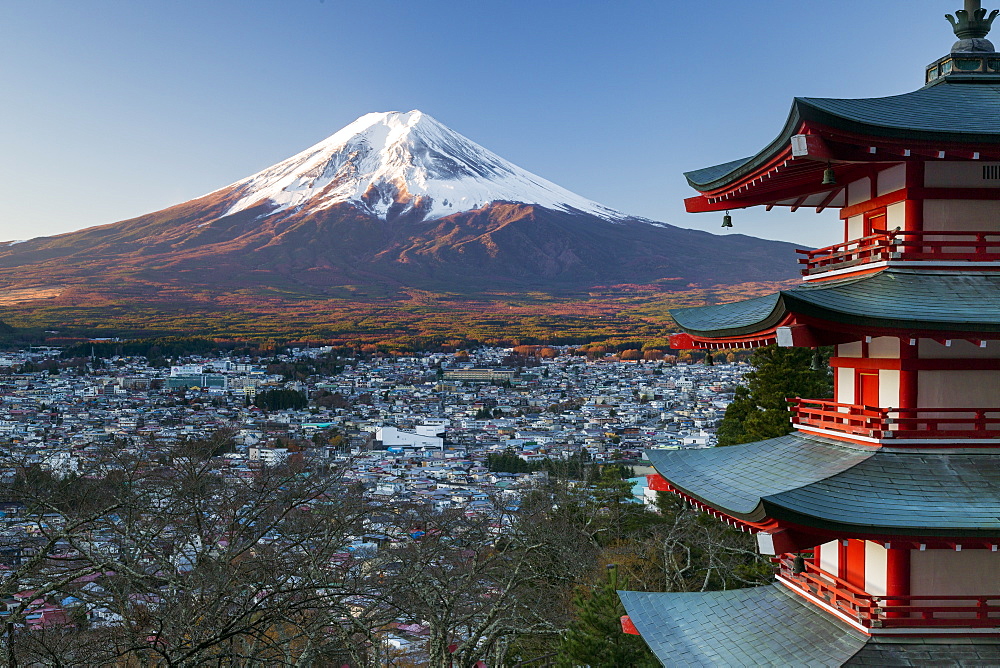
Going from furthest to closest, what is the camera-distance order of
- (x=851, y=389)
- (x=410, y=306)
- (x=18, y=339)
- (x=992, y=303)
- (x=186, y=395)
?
1. (x=410, y=306)
2. (x=18, y=339)
3. (x=186, y=395)
4. (x=851, y=389)
5. (x=992, y=303)

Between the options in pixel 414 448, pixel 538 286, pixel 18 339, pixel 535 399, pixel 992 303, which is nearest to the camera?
pixel 992 303

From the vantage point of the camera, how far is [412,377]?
301 ft

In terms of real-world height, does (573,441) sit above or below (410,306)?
below

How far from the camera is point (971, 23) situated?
662 centimetres

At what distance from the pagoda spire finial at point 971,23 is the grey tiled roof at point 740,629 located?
4.56 metres

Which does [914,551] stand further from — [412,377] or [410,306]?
[410,306]

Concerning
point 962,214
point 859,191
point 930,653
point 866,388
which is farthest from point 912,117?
point 930,653

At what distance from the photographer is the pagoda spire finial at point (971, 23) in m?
6.57

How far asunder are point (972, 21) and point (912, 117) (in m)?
1.39

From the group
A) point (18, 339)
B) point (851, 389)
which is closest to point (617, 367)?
point (18, 339)

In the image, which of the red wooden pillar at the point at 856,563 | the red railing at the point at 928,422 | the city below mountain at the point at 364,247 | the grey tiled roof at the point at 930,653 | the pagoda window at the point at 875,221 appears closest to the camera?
the grey tiled roof at the point at 930,653

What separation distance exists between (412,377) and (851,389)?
8610cm

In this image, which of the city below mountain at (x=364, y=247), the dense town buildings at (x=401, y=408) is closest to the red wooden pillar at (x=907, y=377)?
the dense town buildings at (x=401, y=408)

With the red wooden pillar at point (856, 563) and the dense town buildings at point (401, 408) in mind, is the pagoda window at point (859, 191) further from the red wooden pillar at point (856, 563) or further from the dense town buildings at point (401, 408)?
the dense town buildings at point (401, 408)
